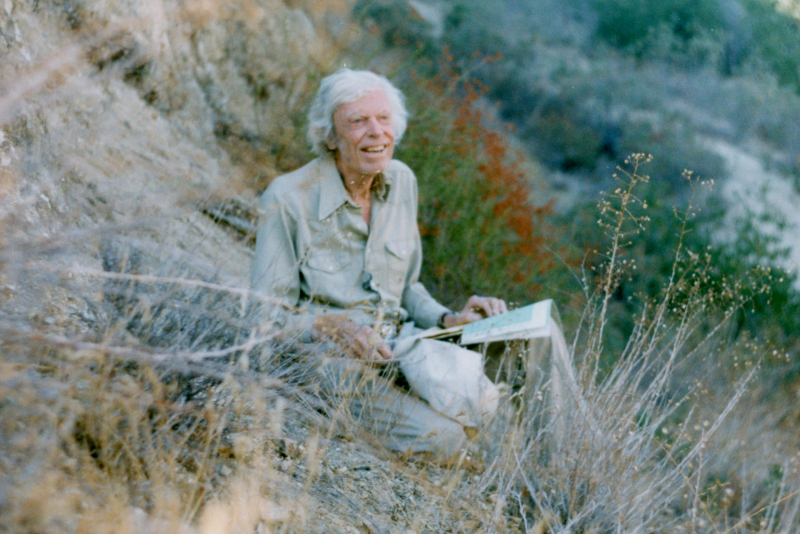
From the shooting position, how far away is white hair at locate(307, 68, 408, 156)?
2988 mm

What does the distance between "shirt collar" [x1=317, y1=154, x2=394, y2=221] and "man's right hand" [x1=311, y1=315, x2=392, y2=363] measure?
595 mm

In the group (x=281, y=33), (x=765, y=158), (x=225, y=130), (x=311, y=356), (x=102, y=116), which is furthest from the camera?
(x=765, y=158)

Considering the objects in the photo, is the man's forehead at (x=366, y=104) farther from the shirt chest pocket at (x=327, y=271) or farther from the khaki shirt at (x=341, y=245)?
the shirt chest pocket at (x=327, y=271)

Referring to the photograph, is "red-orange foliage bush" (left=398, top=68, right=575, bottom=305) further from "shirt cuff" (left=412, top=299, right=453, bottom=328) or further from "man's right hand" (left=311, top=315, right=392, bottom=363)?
"man's right hand" (left=311, top=315, right=392, bottom=363)

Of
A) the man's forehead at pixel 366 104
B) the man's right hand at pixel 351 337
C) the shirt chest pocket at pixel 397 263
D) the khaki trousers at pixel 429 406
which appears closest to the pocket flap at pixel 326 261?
the shirt chest pocket at pixel 397 263

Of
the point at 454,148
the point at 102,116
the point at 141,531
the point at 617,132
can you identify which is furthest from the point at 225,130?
the point at 617,132

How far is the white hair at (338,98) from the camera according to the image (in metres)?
2.99

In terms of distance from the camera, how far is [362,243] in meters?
3.03

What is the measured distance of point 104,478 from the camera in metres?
1.50

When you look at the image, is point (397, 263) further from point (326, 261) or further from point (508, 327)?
point (508, 327)

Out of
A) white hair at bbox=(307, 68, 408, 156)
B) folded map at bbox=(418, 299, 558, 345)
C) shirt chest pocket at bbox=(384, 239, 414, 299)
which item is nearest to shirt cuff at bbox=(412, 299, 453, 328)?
shirt chest pocket at bbox=(384, 239, 414, 299)

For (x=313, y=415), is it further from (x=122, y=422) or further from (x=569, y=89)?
(x=569, y=89)

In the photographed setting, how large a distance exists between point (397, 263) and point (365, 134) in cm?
59

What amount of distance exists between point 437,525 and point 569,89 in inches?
329
